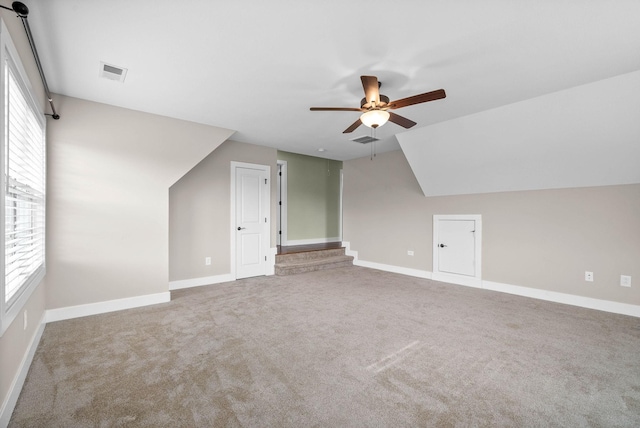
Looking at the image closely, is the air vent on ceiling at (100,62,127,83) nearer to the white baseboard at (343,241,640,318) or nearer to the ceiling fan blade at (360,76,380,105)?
the ceiling fan blade at (360,76,380,105)

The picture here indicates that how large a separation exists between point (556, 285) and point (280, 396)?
400cm

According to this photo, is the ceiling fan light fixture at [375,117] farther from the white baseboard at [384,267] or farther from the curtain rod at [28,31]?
the white baseboard at [384,267]

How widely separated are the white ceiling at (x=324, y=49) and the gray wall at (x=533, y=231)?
166 cm

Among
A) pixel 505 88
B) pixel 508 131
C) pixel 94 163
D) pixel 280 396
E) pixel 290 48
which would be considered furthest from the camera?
pixel 508 131

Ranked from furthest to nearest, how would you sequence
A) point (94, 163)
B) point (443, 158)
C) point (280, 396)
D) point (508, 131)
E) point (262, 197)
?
1. point (262, 197)
2. point (443, 158)
3. point (508, 131)
4. point (94, 163)
5. point (280, 396)

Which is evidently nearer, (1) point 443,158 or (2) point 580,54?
(2) point 580,54

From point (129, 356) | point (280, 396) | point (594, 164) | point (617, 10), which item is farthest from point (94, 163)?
point (594, 164)

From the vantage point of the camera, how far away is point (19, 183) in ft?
7.20

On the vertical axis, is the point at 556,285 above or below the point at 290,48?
below

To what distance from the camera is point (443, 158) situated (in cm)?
452

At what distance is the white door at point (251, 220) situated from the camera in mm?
5137

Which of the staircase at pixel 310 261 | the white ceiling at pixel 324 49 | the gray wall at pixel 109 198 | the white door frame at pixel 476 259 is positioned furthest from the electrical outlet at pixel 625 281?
the gray wall at pixel 109 198

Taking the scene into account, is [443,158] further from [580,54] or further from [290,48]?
[290,48]

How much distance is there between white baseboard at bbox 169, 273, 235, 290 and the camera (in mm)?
4449
